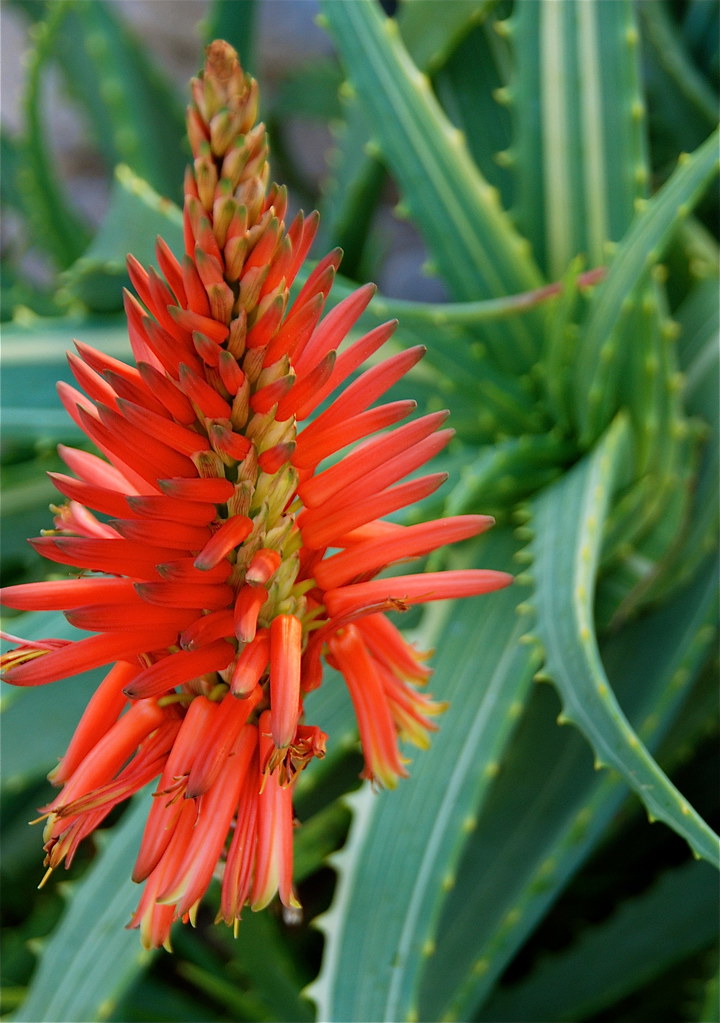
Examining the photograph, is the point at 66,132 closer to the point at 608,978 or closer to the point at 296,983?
the point at 296,983

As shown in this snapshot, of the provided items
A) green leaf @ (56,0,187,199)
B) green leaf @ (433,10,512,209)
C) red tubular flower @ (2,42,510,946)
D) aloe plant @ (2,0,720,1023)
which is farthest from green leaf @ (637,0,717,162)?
red tubular flower @ (2,42,510,946)

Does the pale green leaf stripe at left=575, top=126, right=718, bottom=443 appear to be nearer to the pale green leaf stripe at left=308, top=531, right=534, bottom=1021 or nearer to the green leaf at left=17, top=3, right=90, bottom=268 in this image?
the pale green leaf stripe at left=308, top=531, right=534, bottom=1021

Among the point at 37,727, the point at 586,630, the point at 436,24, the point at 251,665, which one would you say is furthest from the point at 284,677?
the point at 436,24

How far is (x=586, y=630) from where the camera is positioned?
456mm

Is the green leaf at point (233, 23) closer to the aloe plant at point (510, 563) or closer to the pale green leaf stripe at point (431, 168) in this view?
the aloe plant at point (510, 563)

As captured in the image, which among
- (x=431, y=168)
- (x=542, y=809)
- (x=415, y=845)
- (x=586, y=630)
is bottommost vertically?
(x=542, y=809)

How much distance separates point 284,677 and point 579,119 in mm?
542

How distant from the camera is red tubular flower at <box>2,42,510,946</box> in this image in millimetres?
321

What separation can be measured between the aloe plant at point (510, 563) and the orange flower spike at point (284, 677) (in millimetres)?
160

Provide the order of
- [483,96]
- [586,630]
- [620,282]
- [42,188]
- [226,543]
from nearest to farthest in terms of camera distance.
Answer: [226,543] → [586,630] → [620,282] → [483,96] → [42,188]

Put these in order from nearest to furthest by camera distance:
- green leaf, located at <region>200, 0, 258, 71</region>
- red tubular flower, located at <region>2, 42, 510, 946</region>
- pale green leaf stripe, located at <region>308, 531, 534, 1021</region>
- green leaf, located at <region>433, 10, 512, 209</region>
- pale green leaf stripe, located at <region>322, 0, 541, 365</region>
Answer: red tubular flower, located at <region>2, 42, 510, 946</region> → pale green leaf stripe, located at <region>308, 531, 534, 1021</region> → pale green leaf stripe, located at <region>322, 0, 541, 365</region> → green leaf, located at <region>433, 10, 512, 209</region> → green leaf, located at <region>200, 0, 258, 71</region>

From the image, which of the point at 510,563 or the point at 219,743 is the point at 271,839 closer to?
the point at 219,743

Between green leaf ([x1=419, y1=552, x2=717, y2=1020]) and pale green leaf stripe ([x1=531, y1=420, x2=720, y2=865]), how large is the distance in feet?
0.40

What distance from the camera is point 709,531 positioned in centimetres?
64
